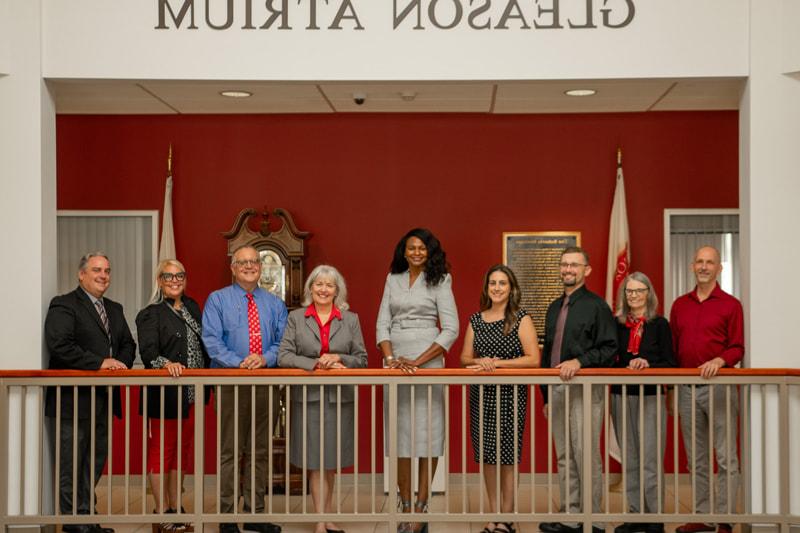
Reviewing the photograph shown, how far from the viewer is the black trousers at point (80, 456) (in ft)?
18.8

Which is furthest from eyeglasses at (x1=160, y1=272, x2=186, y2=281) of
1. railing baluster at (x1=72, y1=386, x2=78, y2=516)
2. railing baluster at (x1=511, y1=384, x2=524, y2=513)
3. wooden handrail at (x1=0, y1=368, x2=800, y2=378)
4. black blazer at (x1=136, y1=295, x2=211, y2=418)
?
railing baluster at (x1=511, y1=384, x2=524, y2=513)

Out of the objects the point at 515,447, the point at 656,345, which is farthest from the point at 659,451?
the point at 515,447

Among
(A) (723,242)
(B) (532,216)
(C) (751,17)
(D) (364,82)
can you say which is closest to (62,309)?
(D) (364,82)

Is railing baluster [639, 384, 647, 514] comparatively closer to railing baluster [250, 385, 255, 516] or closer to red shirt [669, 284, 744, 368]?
red shirt [669, 284, 744, 368]

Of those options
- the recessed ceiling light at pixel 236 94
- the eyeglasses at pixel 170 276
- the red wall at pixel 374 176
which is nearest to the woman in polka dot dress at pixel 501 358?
the eyeglasses at pixel 170 276

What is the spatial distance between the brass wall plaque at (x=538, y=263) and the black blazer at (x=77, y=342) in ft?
10.7

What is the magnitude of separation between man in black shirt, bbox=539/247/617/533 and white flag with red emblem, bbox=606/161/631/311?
1.83 m

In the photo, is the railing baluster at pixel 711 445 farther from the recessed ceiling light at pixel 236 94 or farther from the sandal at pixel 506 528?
the recessed ceiling light at pixel 236 94

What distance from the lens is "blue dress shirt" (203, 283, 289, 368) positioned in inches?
229

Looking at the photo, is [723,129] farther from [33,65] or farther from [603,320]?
[33,65]

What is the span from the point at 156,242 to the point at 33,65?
2175 millimetres

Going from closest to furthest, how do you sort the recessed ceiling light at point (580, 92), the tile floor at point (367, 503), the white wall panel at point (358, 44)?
1. the white wall panel at point (358, 44)
2. the tile floor at point (367, 503)
3. the recessed ceiling light at point (580, 92)

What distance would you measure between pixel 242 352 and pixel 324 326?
1.76 ft

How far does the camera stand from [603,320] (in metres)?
5.72
